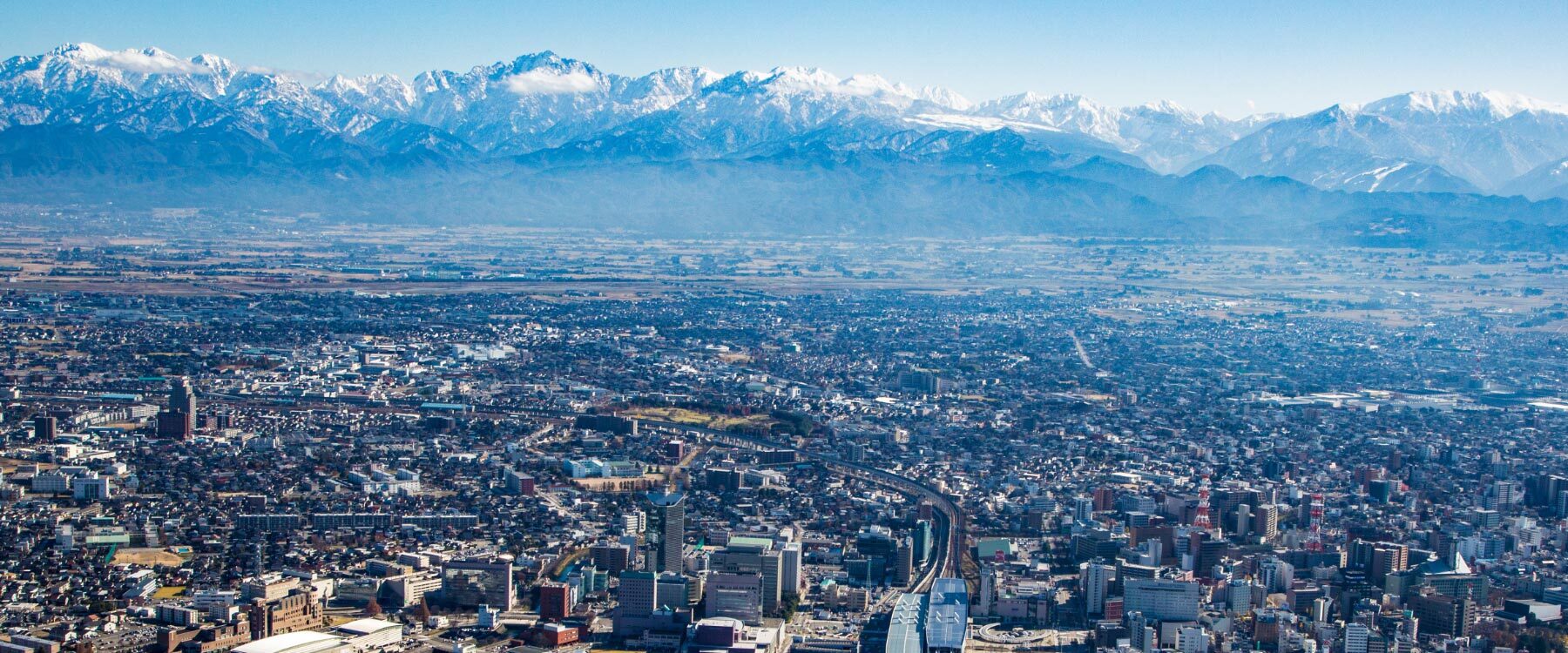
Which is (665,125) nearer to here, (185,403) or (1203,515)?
(185,403)

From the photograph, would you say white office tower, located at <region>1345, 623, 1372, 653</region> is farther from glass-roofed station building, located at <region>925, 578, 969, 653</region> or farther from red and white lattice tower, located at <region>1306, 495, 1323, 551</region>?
red and white lattice tower, located at <region>1306, 495, 1323, 551</region>

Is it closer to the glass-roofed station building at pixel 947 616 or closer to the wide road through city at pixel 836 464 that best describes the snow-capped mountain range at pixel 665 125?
the wide road through city at pixel 836 464

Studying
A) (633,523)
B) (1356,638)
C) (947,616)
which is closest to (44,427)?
(633,523)

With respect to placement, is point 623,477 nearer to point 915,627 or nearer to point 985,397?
point 915,627

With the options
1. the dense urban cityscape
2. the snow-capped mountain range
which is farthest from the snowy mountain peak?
the dense urban cityscape

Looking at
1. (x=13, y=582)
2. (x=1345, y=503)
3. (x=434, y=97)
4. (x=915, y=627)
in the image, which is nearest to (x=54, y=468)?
(x=13, y=582)

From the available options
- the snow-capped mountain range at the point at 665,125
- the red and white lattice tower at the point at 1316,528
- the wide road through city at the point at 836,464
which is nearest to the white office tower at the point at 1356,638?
the wide road through city at the point at 836,464

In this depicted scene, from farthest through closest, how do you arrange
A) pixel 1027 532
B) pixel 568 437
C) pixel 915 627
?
pixel 568 437 < pixel 1027 532 < pixel 915 627
